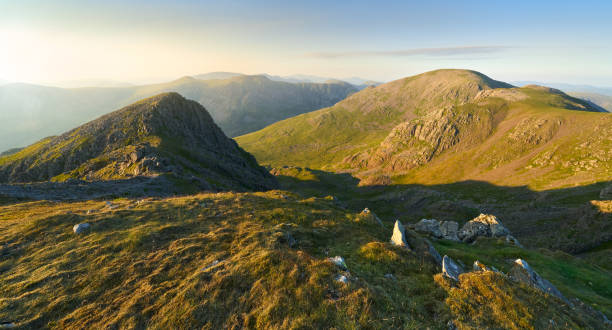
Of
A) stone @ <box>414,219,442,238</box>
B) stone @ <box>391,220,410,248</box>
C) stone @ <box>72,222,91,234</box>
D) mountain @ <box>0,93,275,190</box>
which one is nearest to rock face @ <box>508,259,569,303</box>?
stone @ <box>391,220,410,248</box>

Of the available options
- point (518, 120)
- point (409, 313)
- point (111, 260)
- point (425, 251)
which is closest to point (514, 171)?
point (518, 120)

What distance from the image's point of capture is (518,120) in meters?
141

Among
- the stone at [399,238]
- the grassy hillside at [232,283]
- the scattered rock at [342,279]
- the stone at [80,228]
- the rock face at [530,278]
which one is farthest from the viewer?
the stone at [399,238]

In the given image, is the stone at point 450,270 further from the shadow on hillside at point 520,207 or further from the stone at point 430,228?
the shadow on hillside at point 520,207

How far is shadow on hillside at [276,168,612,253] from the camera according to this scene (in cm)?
4395

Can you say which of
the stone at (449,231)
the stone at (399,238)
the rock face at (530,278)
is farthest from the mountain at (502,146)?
the stone at (399,238)

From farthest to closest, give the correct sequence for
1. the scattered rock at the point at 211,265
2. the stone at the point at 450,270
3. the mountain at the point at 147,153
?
1. the mountain at the point at 147,153
2. the stone at the point at 450,270
3. the scattered rock at the point at 211,265

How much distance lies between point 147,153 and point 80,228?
4723cm

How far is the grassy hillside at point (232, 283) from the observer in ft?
35.7

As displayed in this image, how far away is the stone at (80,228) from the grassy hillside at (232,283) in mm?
Answer: 434

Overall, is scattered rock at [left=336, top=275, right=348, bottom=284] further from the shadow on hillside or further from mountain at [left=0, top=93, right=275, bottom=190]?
mountain at [left=0, top=93, right=275, bottom=190]

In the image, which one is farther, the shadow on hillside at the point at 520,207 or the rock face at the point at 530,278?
the shadow on hillside at the point at 520,207

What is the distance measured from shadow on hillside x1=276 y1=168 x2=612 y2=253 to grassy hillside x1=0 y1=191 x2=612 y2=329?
114ft

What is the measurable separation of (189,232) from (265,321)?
39.1 ft
